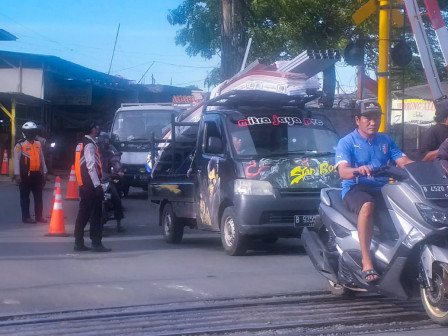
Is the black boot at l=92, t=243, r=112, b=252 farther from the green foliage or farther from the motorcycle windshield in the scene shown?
the green foliage

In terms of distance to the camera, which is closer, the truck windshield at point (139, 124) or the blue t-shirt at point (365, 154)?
the blue t-shirt at point (365, 154)

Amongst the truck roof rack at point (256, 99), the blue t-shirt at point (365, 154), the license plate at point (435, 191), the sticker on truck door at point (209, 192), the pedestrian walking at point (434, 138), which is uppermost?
the truck roof rack at point (256, 99)

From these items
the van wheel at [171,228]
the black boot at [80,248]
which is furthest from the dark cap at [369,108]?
the van wheel at [171,228]

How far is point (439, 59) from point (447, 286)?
791 inches

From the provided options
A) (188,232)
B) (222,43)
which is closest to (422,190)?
(188,232)

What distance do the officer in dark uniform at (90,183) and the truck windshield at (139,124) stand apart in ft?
34.4

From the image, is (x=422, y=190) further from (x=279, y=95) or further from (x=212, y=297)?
(x=279, y=95)

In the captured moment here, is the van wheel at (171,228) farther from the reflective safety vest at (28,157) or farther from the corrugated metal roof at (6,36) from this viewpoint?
the corrugated metal roof at (6,36)

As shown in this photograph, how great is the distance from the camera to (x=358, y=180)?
7242mm

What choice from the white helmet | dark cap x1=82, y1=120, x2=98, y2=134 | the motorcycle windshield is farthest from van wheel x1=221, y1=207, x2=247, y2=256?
the white helmet

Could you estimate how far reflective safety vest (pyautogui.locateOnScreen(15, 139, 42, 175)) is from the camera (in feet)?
48.7

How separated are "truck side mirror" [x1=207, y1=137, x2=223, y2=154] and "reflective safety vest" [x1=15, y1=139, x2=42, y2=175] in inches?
189

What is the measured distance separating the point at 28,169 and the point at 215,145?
5105mm

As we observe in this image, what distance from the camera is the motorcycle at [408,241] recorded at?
20.6 feet
